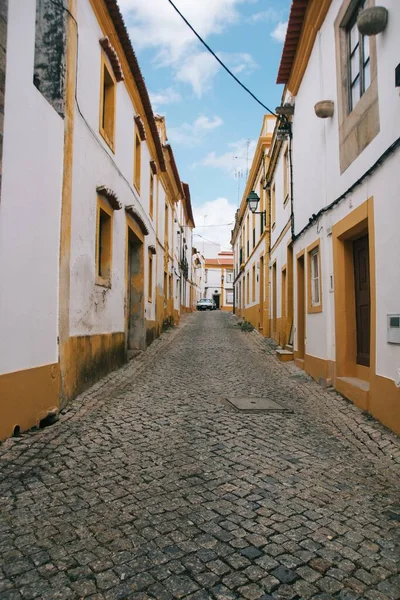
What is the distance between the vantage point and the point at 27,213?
4.26 m

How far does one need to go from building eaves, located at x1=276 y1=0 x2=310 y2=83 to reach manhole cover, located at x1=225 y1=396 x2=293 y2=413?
252 inches

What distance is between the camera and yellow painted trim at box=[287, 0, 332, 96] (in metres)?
6.95

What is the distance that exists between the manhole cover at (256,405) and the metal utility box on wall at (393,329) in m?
1.63

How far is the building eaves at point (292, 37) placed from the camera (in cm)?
742

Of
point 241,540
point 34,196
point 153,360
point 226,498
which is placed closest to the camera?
point 241,540

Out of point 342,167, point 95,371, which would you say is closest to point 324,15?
point 342,167

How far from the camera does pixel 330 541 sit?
2.50 metres

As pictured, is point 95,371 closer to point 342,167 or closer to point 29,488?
point 29,488

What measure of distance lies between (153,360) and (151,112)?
5.96m

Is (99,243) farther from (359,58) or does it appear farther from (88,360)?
(359,58)

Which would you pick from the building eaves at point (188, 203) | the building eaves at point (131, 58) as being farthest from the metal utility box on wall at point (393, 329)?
the building eaves at point (188, 203)

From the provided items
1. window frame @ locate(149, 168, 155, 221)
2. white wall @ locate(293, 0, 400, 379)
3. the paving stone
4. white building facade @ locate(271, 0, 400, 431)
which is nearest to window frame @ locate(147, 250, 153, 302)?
window frame @ locate(149, 168, 155, 221)

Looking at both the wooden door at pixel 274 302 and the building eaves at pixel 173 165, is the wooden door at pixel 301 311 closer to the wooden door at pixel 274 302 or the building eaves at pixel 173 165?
the wooden door at pixel 274 302

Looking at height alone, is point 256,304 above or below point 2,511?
above
